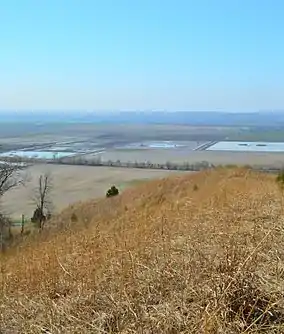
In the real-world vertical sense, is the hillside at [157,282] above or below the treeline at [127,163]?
above

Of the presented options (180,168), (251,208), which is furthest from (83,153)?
(251,208)

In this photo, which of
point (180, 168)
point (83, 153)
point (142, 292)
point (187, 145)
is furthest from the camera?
point (187, 145)

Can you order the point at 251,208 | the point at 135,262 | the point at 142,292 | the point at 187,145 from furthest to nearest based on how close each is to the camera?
1. the point at 187,145
2. the point at 251,208
3. the point at 135,262
4. the point at 142,292

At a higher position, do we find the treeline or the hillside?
the hillside

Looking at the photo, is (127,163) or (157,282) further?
(127,163)

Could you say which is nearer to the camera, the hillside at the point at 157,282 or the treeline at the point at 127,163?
the hillside at the point at 157,282

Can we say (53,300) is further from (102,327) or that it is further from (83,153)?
(83,153)

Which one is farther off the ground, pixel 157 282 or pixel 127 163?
pixel 157 282

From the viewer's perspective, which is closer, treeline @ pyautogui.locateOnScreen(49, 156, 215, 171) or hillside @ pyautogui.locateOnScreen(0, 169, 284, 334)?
hillside @ pyautogui.locateOnScreen(0, 169, 284, 334)
